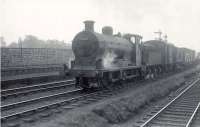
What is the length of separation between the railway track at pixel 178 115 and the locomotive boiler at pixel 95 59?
12.9ft

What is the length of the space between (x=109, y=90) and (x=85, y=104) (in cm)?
392

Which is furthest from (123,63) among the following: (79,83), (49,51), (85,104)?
(49,51)

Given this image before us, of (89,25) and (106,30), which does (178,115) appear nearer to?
(89,25)

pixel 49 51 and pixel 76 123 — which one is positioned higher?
Result: pixel 49 51

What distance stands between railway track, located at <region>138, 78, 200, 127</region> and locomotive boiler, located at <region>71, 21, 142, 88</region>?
394 cm

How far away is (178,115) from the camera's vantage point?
11.2 metres

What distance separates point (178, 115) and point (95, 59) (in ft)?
19.0

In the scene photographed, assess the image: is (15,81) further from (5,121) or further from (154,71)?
(154,71)

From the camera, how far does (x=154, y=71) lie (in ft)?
80.2

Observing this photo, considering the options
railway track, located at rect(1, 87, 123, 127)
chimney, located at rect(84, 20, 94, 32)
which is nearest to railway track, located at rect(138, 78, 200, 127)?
railway track, located at rect(1, 87, 123, 127)

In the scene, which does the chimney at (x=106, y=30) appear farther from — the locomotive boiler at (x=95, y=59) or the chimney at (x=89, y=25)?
the chimney at (x=89, y=25)

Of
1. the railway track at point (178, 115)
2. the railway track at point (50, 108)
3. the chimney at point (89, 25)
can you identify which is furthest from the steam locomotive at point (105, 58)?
the railway track at point (178, 115)

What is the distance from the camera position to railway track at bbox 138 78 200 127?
32.2 ft

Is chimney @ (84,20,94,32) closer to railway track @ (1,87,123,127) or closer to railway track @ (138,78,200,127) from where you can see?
railway track @ (1,87,123,127)
